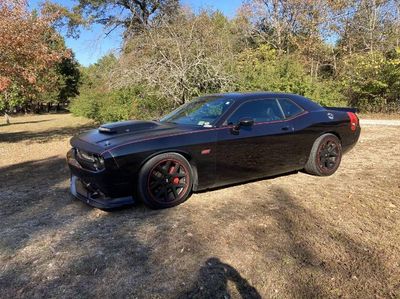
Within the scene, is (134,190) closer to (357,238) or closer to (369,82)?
(357,238)

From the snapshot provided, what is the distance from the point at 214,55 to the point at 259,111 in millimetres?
9273

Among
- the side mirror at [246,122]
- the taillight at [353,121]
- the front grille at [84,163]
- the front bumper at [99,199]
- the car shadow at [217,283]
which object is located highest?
the side mirror at [246,122]

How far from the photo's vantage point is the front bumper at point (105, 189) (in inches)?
159

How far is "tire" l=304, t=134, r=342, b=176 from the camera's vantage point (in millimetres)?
5750

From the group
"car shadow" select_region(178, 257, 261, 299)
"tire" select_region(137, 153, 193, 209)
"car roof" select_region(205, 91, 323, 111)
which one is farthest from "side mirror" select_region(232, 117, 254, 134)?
Result: "car shadow" select_region(178, 257, 261, 299)

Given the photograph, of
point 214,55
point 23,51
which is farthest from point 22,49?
point 214,55

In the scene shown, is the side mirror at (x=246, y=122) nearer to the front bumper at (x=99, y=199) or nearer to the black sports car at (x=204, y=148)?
the black sports car at (x=204, y=148)

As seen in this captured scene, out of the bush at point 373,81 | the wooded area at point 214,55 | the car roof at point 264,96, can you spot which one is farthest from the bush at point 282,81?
the car roof at point 264,96

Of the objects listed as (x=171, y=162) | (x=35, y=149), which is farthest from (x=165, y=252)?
(x=35, y=149)

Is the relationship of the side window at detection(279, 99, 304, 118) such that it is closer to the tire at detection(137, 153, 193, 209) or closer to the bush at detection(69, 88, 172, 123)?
the tire at detection(137, 153, 193, 209)

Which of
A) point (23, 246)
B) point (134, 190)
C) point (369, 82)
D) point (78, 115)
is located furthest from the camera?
point (78, 115)

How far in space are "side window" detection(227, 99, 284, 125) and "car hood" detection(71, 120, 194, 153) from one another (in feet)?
2.34

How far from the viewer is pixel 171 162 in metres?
4.35

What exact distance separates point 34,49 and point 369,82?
15285 millimetres
